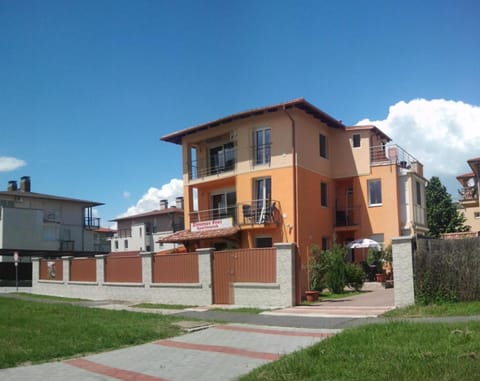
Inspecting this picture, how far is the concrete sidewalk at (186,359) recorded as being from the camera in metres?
8.66

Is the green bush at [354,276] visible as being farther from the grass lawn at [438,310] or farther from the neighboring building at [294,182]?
the grass lawn at [438,310]

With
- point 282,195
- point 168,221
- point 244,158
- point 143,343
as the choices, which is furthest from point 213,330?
point 168,221

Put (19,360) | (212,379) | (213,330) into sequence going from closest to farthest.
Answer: (212,379) → (19,360) → (213,330)

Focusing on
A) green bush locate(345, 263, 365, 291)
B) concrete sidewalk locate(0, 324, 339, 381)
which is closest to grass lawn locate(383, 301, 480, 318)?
concrete sidewalk locate(0, 324, 339, 381)

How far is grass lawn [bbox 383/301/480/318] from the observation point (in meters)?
12.1

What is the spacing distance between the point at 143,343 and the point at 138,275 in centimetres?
1145

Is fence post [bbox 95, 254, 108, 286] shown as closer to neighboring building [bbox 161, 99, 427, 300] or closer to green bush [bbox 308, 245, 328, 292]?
neighboring building [bbox 161, 99, 427, 300]

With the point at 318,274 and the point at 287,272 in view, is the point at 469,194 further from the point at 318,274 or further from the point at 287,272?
the point at 287,272

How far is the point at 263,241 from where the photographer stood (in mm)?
29078

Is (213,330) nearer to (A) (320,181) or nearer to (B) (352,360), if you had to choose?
(B) (352,360)

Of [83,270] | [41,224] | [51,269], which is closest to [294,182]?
[83,270]

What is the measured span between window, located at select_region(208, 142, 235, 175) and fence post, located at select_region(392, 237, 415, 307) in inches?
687

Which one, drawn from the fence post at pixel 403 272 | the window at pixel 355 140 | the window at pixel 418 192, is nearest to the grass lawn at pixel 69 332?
the fence post at pixel 403 272

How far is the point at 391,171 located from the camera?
3022 cm
